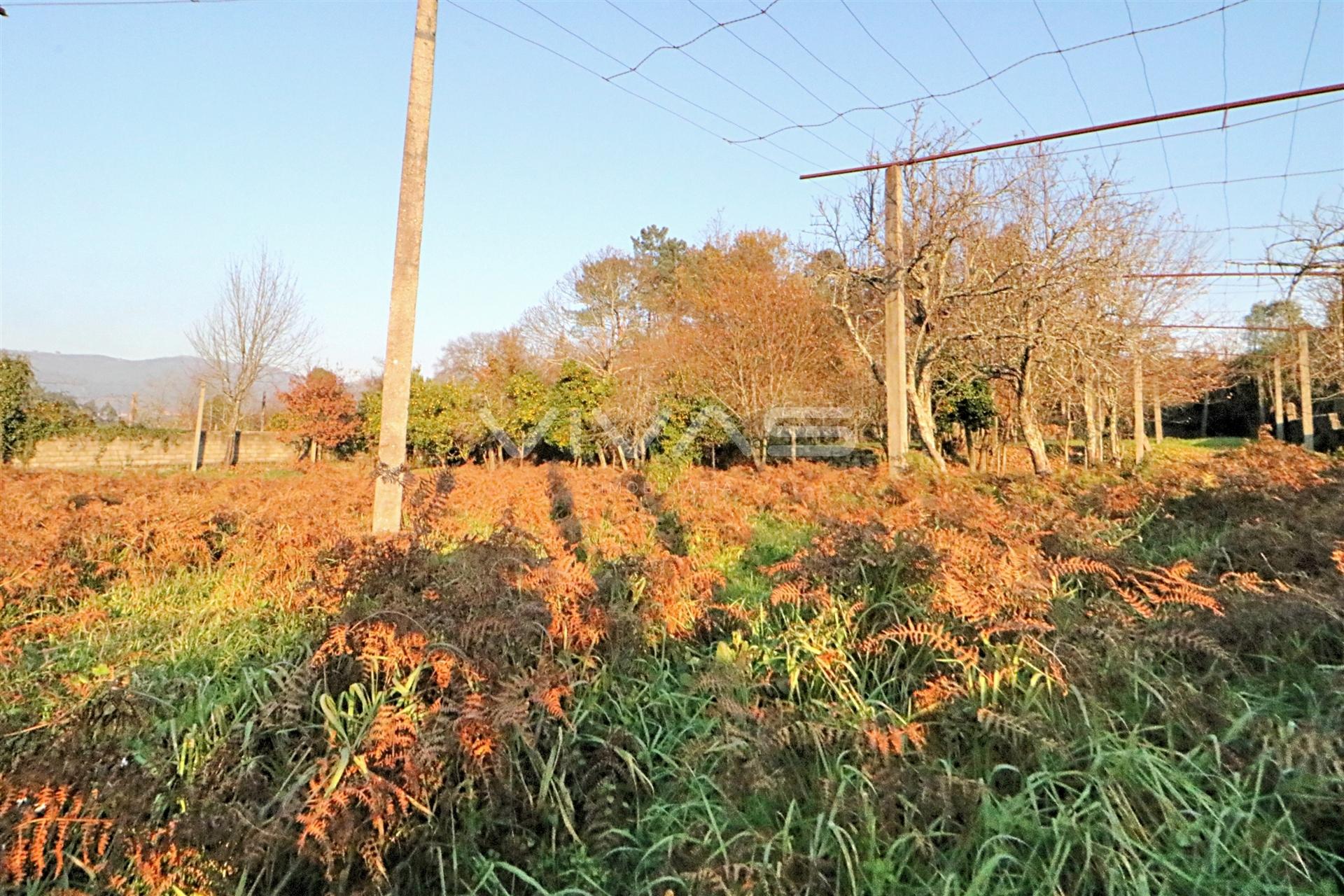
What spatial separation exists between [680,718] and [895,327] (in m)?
8.81

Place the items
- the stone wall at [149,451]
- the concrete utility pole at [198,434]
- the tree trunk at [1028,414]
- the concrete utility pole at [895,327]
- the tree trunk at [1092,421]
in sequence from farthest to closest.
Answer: the concrete utility pole at [198,434]
the stone wall at [149,451]
the tree trunk at [1092,421]
the tree trunk at [1028,414]
the concrete utility pole at [895,327]

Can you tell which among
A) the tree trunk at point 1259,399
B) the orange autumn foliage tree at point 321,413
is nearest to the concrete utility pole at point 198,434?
the orange autumn foliage tree at point 321,413

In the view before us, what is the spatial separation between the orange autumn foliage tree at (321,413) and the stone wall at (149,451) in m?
1.29

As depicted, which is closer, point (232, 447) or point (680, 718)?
point (680, 718)

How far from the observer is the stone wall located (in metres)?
20.0

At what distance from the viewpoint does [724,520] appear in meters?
7.00

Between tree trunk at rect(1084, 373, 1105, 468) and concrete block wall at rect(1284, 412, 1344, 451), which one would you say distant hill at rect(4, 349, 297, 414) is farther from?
concrete block wall at rect(1284, 412, 1344, 451)

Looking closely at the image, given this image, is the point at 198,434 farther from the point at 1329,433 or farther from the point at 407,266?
the point at 1329,433

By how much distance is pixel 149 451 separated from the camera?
72.9 feet

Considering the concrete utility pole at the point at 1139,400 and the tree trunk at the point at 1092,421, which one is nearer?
the tree trunk at the point at 1092,421

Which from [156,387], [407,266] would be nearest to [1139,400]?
[407,266]

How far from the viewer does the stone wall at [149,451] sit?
20.0m

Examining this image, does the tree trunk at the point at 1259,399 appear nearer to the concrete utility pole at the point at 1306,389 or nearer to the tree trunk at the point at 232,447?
the concrete utility pole at the point at 1306,389

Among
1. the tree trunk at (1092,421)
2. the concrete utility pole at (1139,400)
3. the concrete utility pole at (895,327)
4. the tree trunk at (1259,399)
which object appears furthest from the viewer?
the tree trunk at (1259,399)
